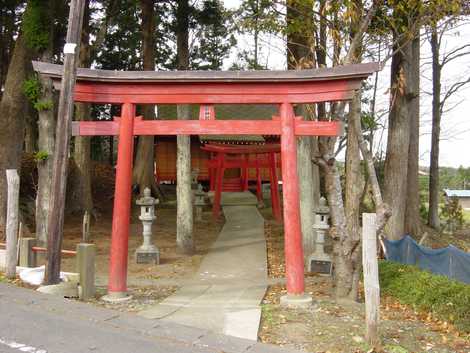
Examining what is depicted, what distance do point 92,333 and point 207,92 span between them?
414cm

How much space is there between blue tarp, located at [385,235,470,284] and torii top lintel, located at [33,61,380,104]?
3.58 meters

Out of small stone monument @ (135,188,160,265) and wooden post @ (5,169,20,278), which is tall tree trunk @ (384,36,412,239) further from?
wooden post @ (5,169,20,278)

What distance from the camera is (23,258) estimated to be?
375 inches

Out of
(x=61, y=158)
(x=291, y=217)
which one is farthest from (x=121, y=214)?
(x=291, y=217)

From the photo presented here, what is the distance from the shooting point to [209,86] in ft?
26.4

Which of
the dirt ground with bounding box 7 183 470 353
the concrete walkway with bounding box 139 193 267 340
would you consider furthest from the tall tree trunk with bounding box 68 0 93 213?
the concrete walkway with bounding box 139 193 267 340

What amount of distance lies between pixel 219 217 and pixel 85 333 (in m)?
14.3

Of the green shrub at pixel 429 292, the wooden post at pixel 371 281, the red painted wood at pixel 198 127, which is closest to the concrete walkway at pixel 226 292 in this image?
the wooden post at pixel 371 281

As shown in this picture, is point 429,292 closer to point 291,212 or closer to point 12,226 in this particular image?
point 291,212

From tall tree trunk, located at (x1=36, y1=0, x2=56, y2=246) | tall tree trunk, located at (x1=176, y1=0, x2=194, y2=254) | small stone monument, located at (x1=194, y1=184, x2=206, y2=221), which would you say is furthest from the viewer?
small stone monument, located at (x1=194, y1=184, x2=206, y2=221)

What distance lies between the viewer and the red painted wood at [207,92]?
7922 mm

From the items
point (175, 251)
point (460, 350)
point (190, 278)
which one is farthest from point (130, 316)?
point (175, 251)

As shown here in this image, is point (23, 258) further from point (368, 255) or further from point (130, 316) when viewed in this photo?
point (368, 255)

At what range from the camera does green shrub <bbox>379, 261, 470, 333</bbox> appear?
22.6 feet
